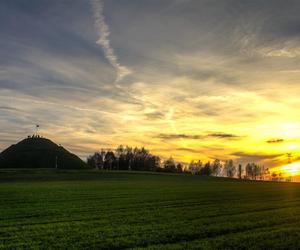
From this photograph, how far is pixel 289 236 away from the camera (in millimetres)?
24734

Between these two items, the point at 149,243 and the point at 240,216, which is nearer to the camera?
the point at 149,243

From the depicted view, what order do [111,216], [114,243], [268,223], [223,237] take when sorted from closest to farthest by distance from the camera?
[114,243]
[223,237]
[268,223]
[111,216]

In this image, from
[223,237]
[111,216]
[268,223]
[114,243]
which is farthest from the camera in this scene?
[111,216]

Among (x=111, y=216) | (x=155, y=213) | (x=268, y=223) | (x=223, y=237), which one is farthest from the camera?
(x=155, y=213)

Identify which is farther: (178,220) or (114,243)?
(178,220)

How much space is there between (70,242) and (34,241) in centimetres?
214

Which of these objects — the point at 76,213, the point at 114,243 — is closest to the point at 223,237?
the point at 114,243

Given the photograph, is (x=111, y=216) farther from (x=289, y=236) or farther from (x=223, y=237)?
(x=289, y=236)

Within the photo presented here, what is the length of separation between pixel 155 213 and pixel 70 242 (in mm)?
15077

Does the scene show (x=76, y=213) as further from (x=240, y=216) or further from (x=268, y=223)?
(x=268, y=223)

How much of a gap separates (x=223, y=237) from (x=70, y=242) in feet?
30.6

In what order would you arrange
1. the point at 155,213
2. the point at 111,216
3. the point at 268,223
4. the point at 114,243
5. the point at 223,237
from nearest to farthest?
the point at 114,243
the point at 223,237
the point at 268,223
the point at 111,216
the point at 155,213

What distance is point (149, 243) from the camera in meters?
22.4

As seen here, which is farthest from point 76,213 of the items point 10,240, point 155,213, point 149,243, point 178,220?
point 149,243
